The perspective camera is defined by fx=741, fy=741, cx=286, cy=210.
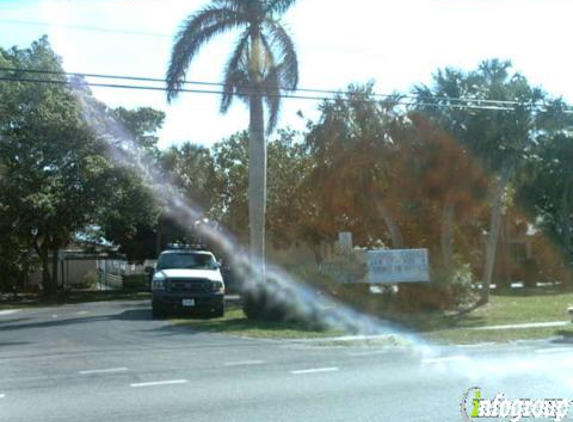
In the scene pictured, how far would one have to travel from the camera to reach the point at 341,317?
20.9 metres

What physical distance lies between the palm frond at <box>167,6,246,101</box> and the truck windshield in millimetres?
5028

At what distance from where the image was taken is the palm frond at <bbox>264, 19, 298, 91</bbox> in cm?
2219

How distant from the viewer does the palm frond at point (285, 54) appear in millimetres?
22188

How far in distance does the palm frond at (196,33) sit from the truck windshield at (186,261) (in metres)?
5.03

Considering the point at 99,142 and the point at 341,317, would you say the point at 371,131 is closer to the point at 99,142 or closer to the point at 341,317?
the point at 341,317

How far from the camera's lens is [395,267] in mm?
Answer: 23906

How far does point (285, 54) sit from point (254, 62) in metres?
0.97

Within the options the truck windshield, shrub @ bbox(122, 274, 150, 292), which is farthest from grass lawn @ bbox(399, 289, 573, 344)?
shrub @ bbox(122, 274, 150, 292)

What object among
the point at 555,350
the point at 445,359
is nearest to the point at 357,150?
the point at 555,350

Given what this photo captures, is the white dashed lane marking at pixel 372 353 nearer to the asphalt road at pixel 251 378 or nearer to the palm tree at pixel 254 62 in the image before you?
the asphalt road at pixel 251 378

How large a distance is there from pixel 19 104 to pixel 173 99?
580 inches

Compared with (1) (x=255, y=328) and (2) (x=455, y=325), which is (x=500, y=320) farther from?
(1) (x=255, y=328)

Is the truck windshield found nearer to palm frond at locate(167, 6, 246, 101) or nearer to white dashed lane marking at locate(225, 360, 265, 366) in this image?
palm frond at locate(167, 6, 246, 101)

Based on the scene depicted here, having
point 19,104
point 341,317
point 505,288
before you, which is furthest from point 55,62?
point 505,288
